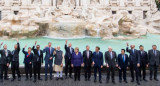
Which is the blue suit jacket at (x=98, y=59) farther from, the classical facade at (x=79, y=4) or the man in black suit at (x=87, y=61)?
the classical facade at (x=79, y=4)

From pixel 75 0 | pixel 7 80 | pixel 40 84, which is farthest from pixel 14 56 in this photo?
pixel 75 0

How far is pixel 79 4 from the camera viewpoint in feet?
79.6

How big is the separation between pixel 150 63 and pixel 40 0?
21.1m

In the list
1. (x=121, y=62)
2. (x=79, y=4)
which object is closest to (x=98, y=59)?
(x=121, y=62)

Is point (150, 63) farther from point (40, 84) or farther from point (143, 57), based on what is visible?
point (40, 84)

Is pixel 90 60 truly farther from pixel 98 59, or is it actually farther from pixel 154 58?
pixel 154 58

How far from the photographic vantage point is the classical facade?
23672mm

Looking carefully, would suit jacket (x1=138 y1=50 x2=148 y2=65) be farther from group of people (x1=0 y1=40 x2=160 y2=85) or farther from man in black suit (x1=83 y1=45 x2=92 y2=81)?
man in black suit (x1=83 y1=45 x2=92 y2=81)

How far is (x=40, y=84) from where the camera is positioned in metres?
5.78

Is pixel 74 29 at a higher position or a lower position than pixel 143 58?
higher

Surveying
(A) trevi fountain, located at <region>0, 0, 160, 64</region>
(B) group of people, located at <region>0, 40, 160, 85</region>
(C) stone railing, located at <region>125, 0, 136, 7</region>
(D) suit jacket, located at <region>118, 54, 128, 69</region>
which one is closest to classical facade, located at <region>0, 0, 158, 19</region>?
(C) stone railing, located at <region>125, 0, 136, 7</region>

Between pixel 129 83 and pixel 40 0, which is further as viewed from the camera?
pixel 40 0

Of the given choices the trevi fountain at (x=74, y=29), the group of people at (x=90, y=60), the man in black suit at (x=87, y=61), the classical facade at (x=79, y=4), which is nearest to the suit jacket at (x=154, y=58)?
the group of people at (x=90, y=60)

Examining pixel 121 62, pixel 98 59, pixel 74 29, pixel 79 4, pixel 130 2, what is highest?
pixel 130 2
